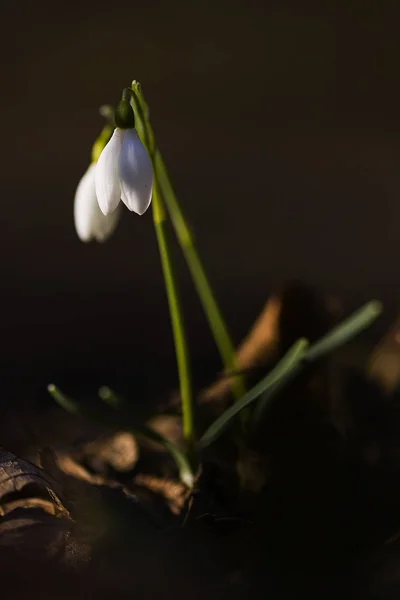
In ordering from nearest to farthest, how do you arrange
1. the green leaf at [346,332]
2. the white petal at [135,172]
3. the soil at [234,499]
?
the soil at [234,499]
the white petal at [135,172]
the green leaf at [346,332]

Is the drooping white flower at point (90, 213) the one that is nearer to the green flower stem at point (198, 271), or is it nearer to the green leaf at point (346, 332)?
the green flower stem at point (198, 271)

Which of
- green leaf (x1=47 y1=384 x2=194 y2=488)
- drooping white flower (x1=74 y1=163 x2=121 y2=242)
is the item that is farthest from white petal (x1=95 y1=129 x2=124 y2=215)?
green leaf (x1=47 y1=384 x2=194 y2=488)

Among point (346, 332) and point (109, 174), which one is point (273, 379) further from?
point (109, 174)

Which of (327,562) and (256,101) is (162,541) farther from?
(256,101)

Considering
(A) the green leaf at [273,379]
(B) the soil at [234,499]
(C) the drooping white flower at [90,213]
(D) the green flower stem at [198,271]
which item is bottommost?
(B) the soil at [234,499]

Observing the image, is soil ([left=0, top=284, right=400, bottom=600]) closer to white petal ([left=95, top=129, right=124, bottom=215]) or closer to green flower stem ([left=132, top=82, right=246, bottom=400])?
green flower stem ([left=132, top=82, right=246, bottom=400])

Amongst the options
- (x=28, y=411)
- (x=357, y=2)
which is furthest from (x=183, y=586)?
(x=357, y=2)

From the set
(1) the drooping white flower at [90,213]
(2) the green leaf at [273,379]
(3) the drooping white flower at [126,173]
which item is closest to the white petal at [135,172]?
(3) the drooping white flower at [126,173]
